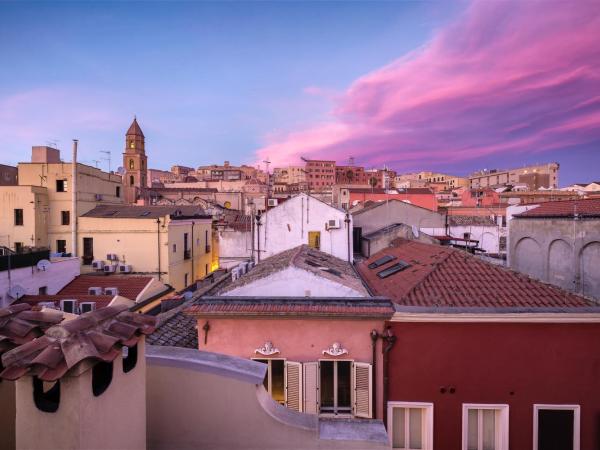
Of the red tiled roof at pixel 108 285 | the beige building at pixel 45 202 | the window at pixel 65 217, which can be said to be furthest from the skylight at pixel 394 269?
the window at pixel 65 217

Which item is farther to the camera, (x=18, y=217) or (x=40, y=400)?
(x=18, y=217)

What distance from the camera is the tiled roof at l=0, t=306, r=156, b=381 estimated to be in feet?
7.81

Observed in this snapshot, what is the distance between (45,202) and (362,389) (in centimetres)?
2976

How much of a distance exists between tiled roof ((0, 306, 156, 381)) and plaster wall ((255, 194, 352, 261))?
674 inches

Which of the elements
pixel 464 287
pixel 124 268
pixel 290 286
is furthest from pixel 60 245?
pixel 464 287

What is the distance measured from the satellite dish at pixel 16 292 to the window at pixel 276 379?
1671 cm

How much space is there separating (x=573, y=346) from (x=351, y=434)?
272 inches

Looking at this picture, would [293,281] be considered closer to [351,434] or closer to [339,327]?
[339,327]

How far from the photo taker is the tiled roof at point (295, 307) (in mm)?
8289

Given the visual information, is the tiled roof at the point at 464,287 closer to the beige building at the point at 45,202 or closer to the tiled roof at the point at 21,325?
the tiled roof at the point at 21,325

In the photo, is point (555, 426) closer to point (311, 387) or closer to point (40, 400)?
point (311, 387)

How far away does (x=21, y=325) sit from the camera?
314 cm

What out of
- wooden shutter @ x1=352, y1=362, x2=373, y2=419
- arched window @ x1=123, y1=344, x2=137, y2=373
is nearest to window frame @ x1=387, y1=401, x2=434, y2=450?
wooden shutter @ x1=352, y1=362, x2=373, y2=419

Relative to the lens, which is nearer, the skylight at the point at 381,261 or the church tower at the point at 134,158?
the skylight at the point at 381,261
